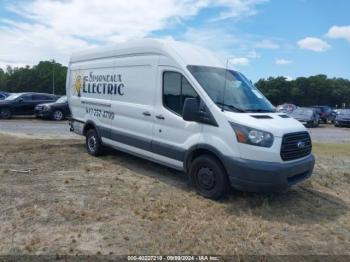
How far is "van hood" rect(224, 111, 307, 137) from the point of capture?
591 centimetres

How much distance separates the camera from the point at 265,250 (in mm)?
4676

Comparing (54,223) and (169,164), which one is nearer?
(54,223)

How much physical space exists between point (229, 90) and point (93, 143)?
13.9 ft

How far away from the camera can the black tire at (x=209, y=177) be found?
627cm

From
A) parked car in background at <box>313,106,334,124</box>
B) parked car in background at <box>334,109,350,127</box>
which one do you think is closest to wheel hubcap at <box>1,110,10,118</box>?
parked car in background at <box>334,109,350,127</box>

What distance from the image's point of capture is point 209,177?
255 inches

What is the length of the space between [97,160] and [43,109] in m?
14.2

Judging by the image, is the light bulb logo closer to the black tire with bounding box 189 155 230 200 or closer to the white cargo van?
the white cargo van

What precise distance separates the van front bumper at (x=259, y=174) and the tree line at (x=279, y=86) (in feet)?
300

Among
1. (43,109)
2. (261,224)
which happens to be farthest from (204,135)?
(43,109)

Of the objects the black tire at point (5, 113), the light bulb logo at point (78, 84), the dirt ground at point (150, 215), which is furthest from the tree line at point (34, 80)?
the dirt ground at point (150, 215)

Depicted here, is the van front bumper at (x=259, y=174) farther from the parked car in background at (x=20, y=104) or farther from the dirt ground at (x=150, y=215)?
the parked car in background at (x=20, y=104)

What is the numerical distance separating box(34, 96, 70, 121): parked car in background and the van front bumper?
58.8 feet

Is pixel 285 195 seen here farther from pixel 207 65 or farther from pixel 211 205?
pixel 207 65
